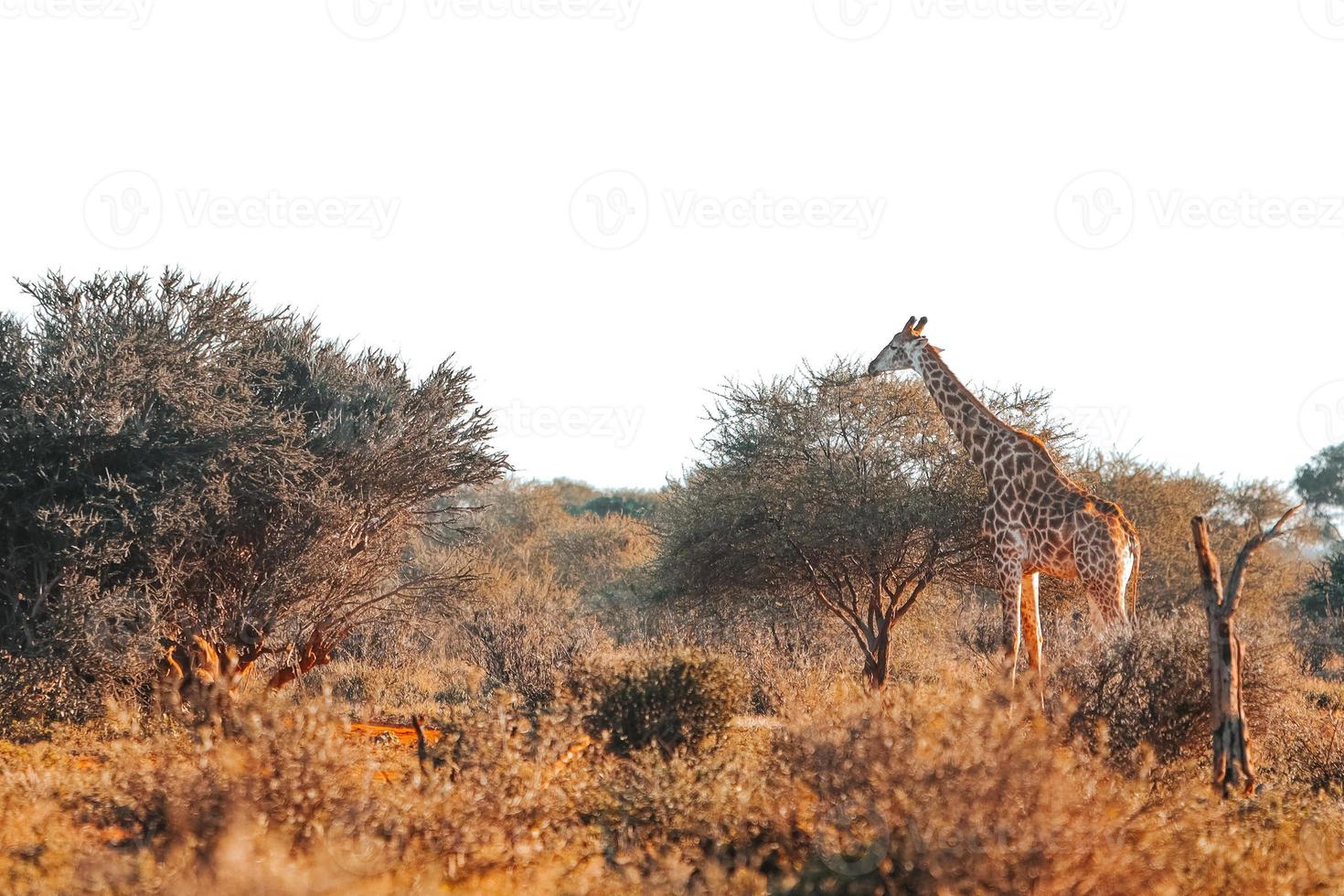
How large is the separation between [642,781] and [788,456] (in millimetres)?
9095

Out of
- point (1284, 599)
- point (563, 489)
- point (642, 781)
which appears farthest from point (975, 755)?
point (563, 489)

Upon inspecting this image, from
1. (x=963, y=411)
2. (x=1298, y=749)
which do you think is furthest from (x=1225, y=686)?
(x=963, y=411)

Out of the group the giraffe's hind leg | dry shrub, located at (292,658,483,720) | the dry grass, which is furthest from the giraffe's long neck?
dry shrub, located at (292,658,483,720)

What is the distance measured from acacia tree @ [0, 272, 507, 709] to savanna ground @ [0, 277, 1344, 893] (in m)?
0.04

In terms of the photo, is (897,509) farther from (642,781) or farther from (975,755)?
(975,755)

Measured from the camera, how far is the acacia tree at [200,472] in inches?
484

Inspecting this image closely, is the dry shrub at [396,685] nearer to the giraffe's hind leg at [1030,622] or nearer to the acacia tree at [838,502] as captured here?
the acacia tree at [838,502]

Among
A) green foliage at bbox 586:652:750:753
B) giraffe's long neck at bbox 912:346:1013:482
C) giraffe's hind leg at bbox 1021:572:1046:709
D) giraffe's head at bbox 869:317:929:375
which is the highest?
giraffe's head at bbox 869:317:929:375

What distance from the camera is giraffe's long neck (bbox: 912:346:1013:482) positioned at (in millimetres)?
14852

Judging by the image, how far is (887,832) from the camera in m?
6.30

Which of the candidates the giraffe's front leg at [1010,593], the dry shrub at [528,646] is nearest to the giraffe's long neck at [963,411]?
the giraffe's front leg at [1010,593]

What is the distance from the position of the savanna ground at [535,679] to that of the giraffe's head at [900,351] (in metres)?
1.37

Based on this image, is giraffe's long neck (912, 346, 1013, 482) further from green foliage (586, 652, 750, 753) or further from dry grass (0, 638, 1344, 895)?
dry grass (0, 638, 1344, 895)

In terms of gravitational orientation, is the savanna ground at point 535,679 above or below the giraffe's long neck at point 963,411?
below
